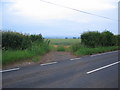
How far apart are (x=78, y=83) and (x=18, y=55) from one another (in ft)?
20.9

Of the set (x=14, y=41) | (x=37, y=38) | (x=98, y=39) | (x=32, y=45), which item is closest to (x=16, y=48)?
(x=14, y=41)

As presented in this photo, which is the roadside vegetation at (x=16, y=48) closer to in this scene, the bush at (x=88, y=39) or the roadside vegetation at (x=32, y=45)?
the roadside vegetation at (x=32, y=45)

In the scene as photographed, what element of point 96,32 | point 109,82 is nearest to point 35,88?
point 109,82

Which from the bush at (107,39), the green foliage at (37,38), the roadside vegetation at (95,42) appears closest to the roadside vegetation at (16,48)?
the green foliage at (37,38)

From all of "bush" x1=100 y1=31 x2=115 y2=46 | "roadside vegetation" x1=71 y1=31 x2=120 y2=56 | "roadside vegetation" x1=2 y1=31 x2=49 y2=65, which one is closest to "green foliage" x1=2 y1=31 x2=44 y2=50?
"roadside vegetation" x1=2 y1=31 x2=49 y2=65

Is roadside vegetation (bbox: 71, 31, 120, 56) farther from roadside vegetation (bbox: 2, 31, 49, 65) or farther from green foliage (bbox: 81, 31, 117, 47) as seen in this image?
roadside vegetation (bbox: 2, 31, 49, 65)

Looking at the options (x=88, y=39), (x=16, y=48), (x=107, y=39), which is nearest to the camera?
(x=16, y=48)

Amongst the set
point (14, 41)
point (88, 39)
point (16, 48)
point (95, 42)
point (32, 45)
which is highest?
point (88, 39)

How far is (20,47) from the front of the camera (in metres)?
14.8

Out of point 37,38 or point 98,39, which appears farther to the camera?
point 98,39

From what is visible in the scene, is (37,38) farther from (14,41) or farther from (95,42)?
(95,42)

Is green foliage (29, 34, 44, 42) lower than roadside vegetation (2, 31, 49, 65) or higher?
higher

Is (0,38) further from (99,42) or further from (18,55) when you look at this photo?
(99,42)

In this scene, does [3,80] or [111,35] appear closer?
[3,80]
